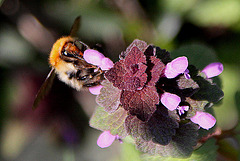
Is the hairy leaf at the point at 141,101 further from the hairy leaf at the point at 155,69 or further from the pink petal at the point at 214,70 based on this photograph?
the pink petal at the point at 214,70

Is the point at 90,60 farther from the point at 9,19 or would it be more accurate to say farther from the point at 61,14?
the point at 9,19

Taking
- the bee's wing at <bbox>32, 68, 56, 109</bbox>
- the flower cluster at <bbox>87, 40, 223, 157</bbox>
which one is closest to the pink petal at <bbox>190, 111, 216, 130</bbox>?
the flower cluster at <bbox>87, 40, 223, 157</bbox>

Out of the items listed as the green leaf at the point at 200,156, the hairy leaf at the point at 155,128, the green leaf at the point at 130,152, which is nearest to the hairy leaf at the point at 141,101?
the hairy leaf at the point at 155,128

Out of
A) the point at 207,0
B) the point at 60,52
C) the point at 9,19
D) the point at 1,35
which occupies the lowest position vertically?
the point at 1,35

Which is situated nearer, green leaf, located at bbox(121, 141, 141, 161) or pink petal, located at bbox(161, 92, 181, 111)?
pink petal, located at bbox(161, 92, 181, 111)

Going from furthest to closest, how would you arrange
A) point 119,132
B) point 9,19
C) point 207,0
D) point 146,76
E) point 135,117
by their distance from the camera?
point 9,19
point 207,0
point 119,132
point 135,117
point 146,76

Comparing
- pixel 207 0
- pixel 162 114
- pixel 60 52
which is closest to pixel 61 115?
pixel 60 52

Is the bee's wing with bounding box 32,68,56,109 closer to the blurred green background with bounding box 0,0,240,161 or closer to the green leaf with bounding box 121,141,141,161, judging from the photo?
the green leaf with bounding box 121,141,141,161

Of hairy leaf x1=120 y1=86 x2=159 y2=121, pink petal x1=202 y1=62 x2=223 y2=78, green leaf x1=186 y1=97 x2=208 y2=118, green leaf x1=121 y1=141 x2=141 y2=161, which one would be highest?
pink petal x1=202 y1=62 x2=223 y2=78
